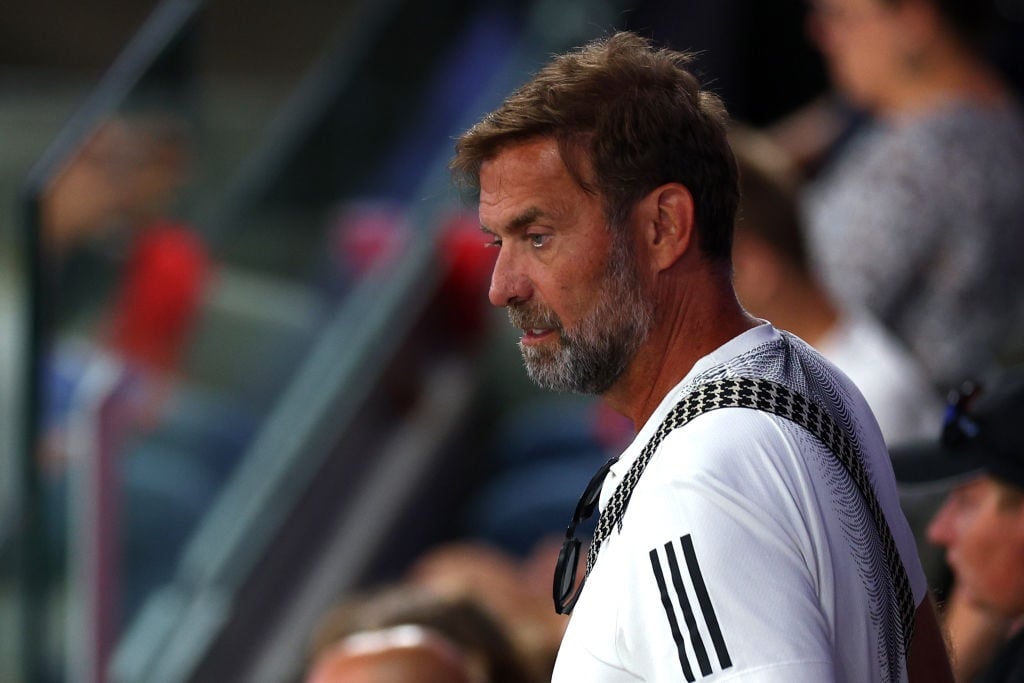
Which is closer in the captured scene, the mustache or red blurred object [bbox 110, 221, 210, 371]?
the mustache

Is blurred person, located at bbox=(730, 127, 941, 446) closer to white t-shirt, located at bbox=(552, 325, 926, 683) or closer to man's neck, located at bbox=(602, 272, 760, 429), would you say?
man's neck, located at bbox=(602, 272, 760, 429)

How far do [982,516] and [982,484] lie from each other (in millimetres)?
45

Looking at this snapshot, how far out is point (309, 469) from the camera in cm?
467

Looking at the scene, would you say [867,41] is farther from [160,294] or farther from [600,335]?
[600,335]

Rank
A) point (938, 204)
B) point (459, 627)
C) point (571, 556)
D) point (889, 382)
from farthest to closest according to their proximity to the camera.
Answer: point (938, 204) < point (889, 382) < point (459, 627) < point (571, 556)

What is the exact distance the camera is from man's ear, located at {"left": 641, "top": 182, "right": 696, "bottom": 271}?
1509 mm

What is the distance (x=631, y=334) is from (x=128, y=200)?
2.98m

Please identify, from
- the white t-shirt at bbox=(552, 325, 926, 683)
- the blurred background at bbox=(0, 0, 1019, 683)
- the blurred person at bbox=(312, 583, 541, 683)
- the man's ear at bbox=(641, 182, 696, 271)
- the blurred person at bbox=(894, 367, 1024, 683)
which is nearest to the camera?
the white t-shirt at bbox=(552, 325, 926, 683)

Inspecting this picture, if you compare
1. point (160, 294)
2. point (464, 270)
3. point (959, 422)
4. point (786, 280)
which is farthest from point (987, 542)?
point (464, 270)

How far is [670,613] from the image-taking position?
4.31 feet

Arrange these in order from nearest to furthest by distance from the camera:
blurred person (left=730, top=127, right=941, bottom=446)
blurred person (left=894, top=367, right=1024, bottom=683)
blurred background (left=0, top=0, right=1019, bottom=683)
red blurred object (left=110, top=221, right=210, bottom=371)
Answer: blurred person (left=894, top=367, right=1024, bottom=683), blurred person (left=730, top=127, right=941, bottom=446), blurred background (left=0, top=0, right=1019, bottom=683), red blurred object (left=110, top=221, right=210, bottom=371)

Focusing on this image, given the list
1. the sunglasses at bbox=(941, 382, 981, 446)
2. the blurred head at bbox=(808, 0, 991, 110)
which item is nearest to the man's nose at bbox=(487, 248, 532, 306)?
the sunglasses at bbox=(941, 382, 981, 446)

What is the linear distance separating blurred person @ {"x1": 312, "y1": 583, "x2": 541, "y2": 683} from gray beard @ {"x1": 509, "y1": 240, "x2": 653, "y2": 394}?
1.19 metres

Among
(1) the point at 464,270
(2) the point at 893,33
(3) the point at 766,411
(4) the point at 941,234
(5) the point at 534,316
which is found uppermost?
(2) the point at 893,33
